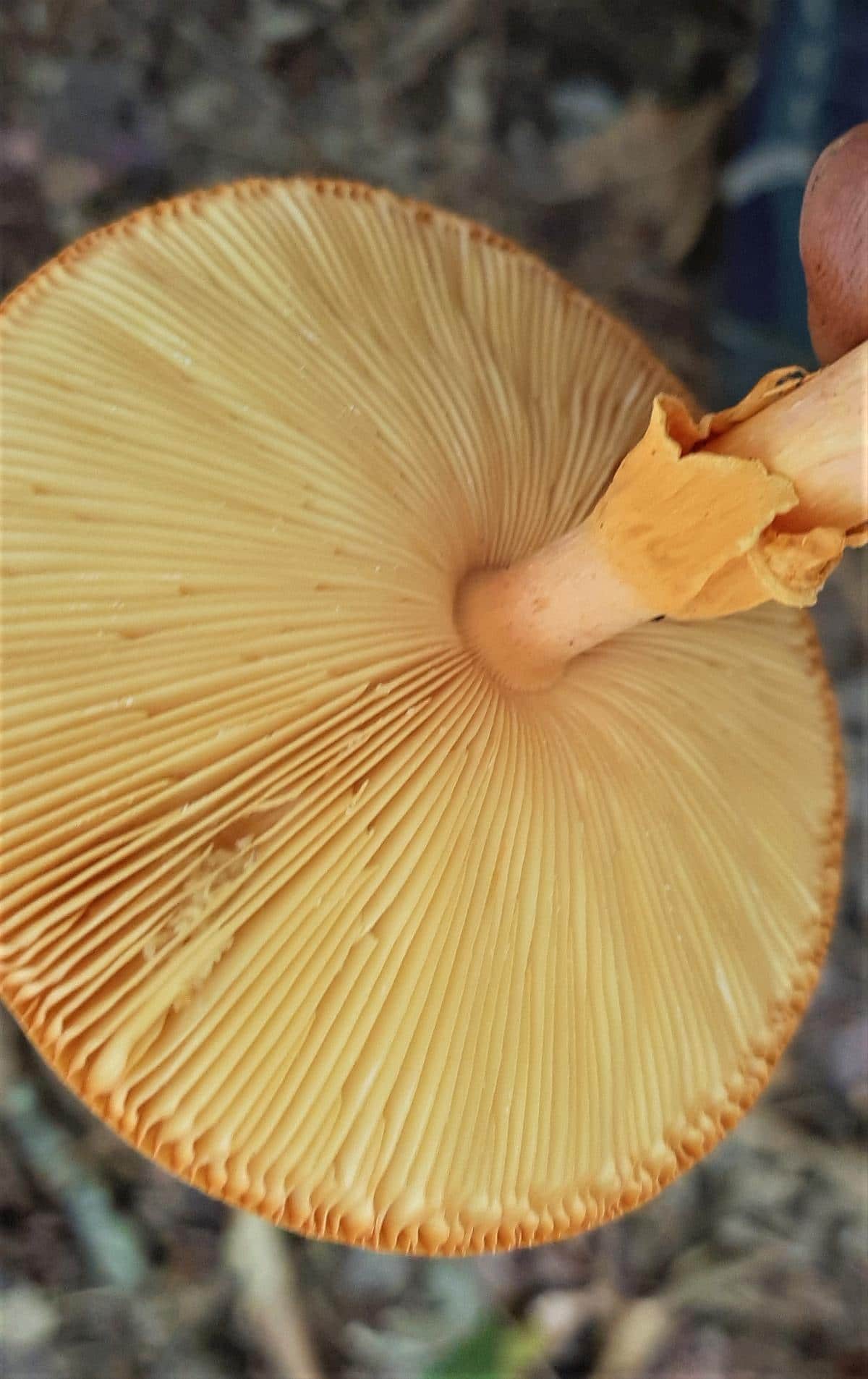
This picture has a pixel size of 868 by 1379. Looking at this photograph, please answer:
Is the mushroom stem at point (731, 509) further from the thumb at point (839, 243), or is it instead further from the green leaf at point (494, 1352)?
the green leaf at point (494, 1352)

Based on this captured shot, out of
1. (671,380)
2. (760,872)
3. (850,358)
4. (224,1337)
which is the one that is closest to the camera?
(850,358)

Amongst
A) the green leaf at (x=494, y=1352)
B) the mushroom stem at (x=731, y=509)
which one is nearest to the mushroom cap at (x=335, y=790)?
the mushroom stem at (x=731, y=509)

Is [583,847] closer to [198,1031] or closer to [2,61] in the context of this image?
[198,1031]

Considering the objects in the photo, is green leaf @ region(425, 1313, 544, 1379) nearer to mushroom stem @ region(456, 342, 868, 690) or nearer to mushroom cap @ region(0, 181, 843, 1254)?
mushroom cap @ region(0, 181, 843, 1254)

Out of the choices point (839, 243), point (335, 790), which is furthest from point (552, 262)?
point (335, 790)

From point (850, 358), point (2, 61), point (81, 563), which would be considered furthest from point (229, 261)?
point (2, 61)

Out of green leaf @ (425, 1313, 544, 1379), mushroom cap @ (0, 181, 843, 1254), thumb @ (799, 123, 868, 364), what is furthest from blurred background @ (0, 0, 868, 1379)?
thumb @ (799, 123, 868, 364)
